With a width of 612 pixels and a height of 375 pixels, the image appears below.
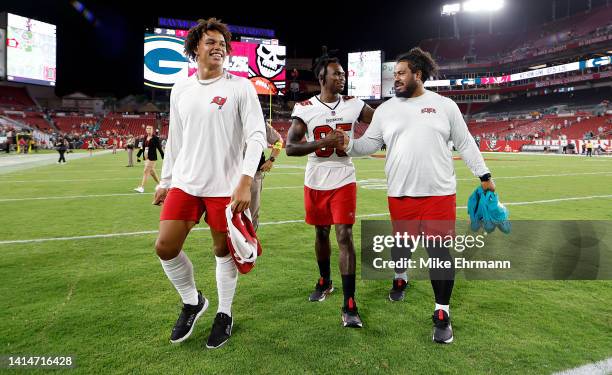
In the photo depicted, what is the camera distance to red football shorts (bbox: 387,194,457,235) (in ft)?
10.4

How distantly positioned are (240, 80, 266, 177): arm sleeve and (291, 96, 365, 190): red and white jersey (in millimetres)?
882

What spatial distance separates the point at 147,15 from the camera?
6750cm

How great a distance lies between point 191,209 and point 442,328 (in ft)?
6.36

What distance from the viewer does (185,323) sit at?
2.96 metres

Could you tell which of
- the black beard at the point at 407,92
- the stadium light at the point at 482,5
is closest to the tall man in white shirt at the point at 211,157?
the black beard at the point at 407,92

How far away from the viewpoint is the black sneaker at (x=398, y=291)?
3.69m

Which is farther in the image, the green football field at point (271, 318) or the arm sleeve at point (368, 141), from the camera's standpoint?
the arm sleeve at point (368, 141)

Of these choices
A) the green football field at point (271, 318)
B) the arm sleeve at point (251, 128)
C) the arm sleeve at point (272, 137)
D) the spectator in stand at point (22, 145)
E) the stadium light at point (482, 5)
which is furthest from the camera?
the stadium light at point (482, 5)

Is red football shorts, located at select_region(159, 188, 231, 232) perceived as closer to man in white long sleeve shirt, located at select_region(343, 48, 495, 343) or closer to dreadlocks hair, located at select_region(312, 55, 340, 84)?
man in white long sleeve shirt, located at select_region(343, 48, 495, 343)

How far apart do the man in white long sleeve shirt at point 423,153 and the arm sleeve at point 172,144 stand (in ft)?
4.20

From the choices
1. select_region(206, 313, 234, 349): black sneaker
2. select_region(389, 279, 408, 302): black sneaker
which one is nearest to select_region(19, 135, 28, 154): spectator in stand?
select_region(206, 313, 234, 349): black sneaker

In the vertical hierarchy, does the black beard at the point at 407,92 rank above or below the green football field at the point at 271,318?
above

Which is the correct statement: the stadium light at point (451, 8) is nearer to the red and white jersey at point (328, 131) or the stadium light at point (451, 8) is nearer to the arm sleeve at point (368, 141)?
the red and white jersey at point (328, 131)

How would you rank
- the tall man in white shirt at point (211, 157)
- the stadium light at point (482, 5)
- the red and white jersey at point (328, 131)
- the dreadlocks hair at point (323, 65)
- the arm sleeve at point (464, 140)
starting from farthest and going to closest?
the stadium light at point (482, 5), the dreadlocks hair at point (323, 65), the red and white jersey at point (328, 131), the arm sleeve at point (464, 140), the tall man in white shirt at point (211, 157)
